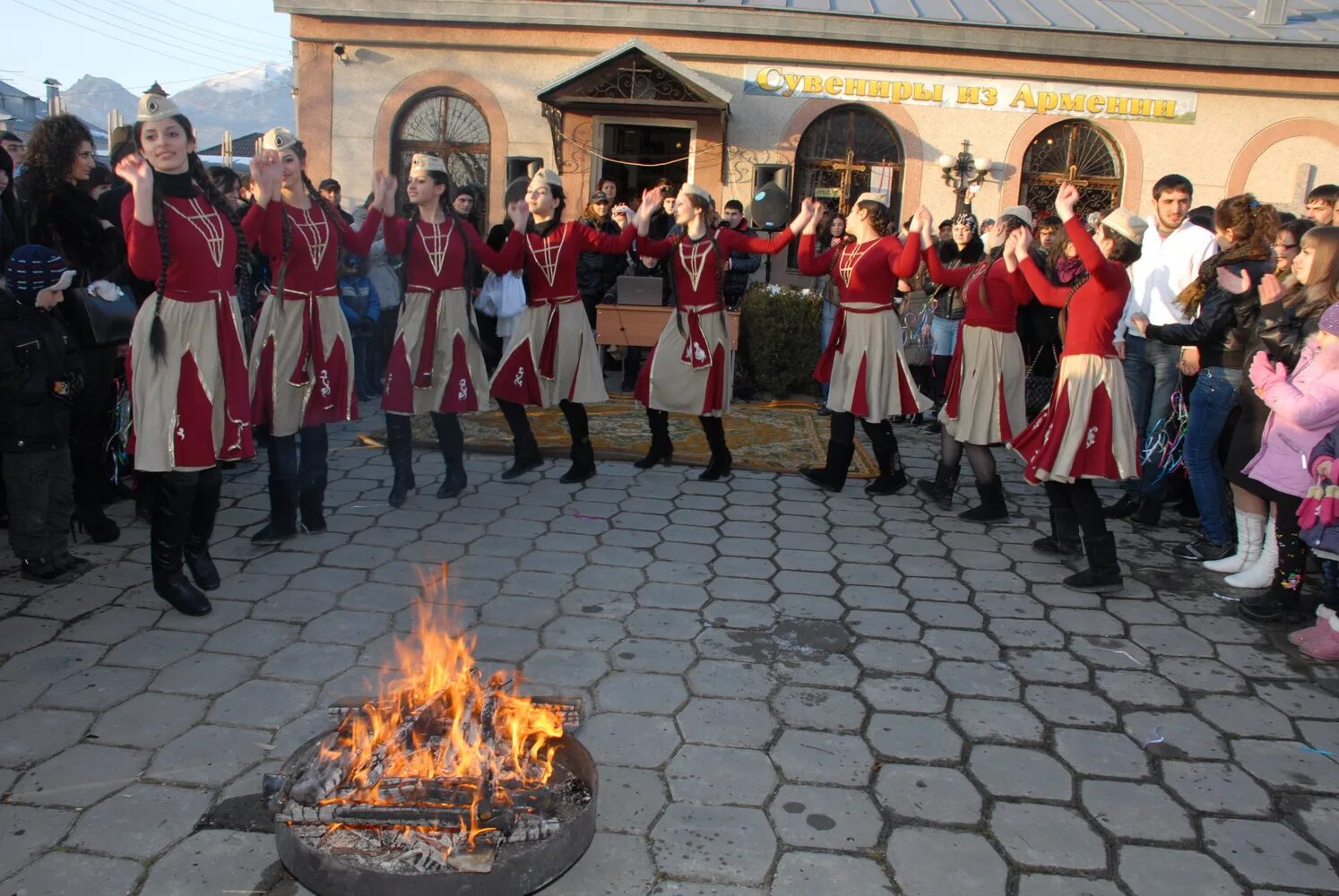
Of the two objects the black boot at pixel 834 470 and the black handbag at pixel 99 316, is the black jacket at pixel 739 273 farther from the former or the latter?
the black handbag at pixel 99 316

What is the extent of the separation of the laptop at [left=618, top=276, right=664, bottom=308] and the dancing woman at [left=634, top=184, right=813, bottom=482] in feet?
7.86

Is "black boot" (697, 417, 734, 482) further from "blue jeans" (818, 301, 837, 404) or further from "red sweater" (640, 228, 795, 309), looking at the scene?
"blue jeans" (818, 301, 837, 404)

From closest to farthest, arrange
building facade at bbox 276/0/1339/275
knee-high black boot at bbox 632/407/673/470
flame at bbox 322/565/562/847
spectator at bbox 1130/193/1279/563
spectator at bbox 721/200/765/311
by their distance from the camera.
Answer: flame at bbox 322/565/562/847 → spectator at bbox 1130/193/1279/563 → knee-high black boot at bbox 632/407/673/470 → spectator at bbox 721/200/765/311 → building facade at bbox 276/0/1339/275

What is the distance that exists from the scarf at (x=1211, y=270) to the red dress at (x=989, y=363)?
0.93 m

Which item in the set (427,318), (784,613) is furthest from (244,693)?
(427,318)

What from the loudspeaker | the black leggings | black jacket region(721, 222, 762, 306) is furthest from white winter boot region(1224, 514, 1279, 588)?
the loudspeaker

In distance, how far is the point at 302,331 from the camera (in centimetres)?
512

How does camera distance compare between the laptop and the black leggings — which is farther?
the laptop

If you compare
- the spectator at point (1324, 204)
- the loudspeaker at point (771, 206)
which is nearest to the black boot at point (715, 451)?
the spectator at point (1324, 204)

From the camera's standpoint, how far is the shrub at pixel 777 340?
365 inches

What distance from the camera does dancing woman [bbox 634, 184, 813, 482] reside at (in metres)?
6.44

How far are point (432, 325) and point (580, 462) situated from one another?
4.56 ft

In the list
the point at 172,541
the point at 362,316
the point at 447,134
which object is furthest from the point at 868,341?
the point at 447,134

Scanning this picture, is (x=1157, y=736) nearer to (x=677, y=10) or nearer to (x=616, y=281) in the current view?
(x=616, y=281)
